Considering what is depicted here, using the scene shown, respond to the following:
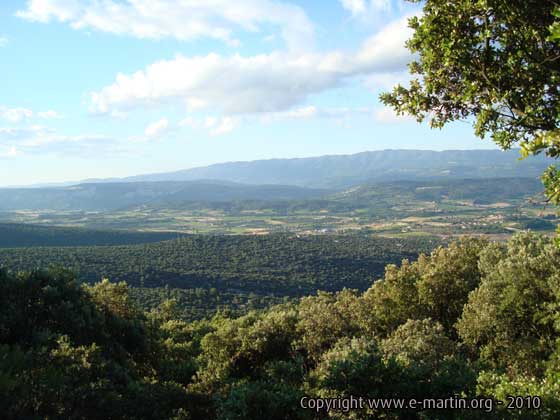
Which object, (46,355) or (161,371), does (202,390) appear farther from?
(46,355)

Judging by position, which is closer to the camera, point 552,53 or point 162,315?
point 552,53

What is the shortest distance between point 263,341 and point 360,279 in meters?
88.0

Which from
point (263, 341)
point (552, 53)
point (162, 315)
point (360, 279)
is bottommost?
point (360, 279)

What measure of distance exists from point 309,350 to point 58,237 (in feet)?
526

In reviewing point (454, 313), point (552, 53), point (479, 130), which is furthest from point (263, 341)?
point (552, 53)

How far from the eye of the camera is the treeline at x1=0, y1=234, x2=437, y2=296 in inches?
3873

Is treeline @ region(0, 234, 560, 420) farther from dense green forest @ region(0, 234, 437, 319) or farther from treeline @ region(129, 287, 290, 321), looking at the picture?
A: dense green forest @ region(0, 234, 437, 319)

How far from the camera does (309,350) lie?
2217 centimetres

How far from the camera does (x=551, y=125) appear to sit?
9859 millimetres

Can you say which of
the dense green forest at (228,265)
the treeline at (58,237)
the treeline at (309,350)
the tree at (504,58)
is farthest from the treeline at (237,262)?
the tree at (504,58)

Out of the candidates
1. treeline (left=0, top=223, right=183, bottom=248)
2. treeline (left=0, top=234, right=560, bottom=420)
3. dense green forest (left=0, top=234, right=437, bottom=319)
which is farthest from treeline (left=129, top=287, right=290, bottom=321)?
treeline (left=0, top=223, right=183, bottom=248)

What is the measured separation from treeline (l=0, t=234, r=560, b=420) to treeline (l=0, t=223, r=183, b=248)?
13525 cm

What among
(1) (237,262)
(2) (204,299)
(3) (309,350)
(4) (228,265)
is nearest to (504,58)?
(3) (309,350)

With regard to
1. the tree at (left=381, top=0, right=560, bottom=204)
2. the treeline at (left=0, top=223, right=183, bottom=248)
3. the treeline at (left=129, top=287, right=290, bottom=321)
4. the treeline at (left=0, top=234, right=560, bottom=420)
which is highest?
the tree at (left=381, top=0, right=560, bottom=204)
